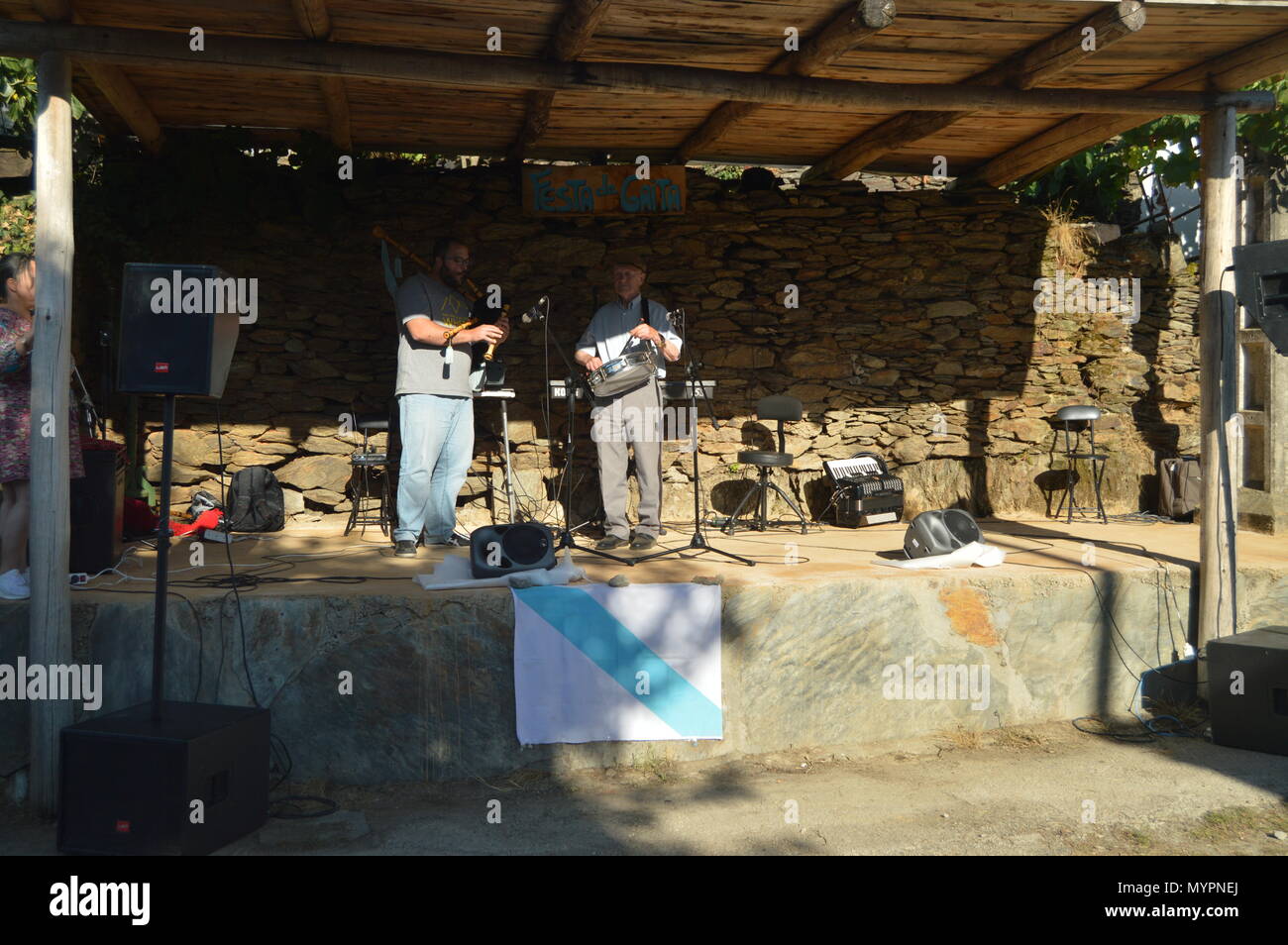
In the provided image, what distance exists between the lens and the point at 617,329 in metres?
5.32

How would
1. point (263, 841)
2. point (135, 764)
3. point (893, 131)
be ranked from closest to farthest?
point (135, 764), point (263, 841), point (893, 131)

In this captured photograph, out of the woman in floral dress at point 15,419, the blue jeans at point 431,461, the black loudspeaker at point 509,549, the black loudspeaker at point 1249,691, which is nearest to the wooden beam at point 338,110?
the blue jeans at point 431,461

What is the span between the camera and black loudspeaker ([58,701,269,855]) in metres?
2.91

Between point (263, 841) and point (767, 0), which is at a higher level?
point (767, 0)

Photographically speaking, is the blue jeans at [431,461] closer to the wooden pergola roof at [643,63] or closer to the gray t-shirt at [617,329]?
the gray t-shirt at [617,329]

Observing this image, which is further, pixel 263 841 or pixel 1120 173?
pixel 1120 173

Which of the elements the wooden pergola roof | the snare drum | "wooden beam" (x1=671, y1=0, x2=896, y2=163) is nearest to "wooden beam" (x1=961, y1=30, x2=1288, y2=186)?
the wooden pergola roof

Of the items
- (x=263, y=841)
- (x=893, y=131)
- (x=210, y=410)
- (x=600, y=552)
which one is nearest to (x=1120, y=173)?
(x=893, y=131)

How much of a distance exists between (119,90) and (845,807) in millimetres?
4334

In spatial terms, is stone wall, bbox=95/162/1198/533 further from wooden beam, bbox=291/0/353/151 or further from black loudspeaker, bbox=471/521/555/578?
black loudspeaker, bbox=471/521/555/578

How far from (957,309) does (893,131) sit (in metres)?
1.95

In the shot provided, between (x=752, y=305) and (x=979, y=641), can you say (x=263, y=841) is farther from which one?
(x=752, y=305)

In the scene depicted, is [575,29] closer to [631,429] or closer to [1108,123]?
[631,429]

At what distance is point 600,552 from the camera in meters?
4.89
